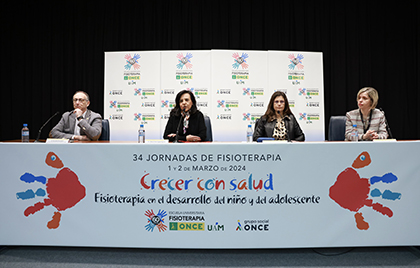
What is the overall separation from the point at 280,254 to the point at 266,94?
10.5 ft

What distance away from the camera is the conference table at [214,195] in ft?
5.65

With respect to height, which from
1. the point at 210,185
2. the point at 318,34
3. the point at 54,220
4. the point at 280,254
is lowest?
the point at 280,254

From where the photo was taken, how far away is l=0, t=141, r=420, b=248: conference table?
1.72 meters

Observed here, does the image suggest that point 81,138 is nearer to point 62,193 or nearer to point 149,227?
point 62,193

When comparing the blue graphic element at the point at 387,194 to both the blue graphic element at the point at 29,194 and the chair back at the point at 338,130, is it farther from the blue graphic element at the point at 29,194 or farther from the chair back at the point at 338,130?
the blue graphic element at the point at 29,194

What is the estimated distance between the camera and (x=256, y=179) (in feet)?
5.72

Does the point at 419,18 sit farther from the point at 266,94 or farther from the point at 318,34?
the point at 266,94

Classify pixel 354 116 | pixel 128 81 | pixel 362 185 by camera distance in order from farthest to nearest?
1. pixel 128 81
2. pixel 354 116
3. pixel 362 185

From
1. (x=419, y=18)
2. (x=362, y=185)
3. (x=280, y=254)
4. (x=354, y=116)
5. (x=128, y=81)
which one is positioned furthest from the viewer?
(x=419, y=18)

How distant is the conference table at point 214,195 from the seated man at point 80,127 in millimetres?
834

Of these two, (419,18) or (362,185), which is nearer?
(362,185)

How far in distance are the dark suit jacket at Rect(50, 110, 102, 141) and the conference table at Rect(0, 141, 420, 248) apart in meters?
0.82

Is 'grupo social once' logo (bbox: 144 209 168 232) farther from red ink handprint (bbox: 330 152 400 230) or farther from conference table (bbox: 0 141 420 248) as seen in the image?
red ink handprint (bbox: 330 152 400 230)

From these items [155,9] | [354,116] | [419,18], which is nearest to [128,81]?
Result: [155,9]
